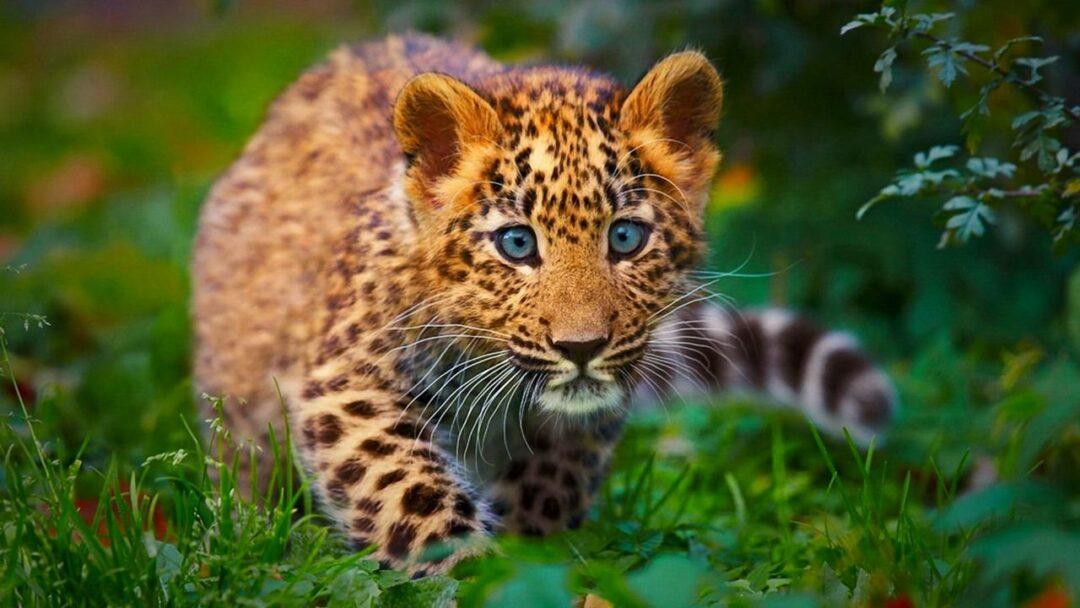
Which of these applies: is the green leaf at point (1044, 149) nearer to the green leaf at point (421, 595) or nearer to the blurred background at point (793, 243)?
the blurred background at point (793, 243)

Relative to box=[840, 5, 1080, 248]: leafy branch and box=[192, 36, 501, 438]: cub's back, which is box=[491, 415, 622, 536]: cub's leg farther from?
box=[840, 5, 1080, 248]: leafy branch

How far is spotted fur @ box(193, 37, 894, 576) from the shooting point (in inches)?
150

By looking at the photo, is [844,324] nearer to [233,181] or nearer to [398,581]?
[233,181]

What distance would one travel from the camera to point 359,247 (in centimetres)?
434

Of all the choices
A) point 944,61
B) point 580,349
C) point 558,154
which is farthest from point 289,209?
point 944,61

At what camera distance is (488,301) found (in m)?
3.92

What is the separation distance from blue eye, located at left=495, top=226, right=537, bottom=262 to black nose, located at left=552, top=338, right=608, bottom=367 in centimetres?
31

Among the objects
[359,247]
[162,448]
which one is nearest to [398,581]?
[359,247]

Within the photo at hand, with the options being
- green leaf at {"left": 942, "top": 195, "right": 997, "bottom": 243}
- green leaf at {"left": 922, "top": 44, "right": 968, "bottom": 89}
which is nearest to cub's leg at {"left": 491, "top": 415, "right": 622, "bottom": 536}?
green leaf at {"left": 942, "top": 195, "right": 997, "bottom": 243}

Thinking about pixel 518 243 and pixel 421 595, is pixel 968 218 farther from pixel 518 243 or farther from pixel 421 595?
pixel 421 595

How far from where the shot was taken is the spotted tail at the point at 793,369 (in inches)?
204

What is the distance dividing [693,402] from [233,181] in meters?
2.14

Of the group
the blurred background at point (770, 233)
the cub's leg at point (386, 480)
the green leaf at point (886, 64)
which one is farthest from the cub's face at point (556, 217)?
the blurred background at point (770, 233)

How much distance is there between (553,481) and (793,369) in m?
1.48
